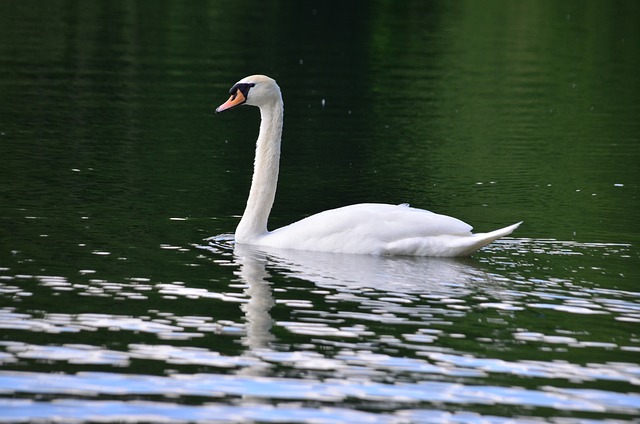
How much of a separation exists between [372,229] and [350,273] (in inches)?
Result: 43.3

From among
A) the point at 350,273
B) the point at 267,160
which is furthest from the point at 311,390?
the point at 267,160

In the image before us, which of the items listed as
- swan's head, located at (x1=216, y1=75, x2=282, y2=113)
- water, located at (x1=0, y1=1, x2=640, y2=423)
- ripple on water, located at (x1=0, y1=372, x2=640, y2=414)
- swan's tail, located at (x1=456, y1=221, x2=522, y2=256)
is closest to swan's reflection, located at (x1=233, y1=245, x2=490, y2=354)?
water, located at (x1=0, y1=1, x2=640, y2=423)

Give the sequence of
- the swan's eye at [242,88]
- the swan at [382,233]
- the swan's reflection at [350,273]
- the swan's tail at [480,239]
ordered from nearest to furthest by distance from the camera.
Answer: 1. the swan's reflection at [350,273]
2. the swan's tail at [480,239]
3. the swan at [382,233]
4. the swan's eye at [242,88]

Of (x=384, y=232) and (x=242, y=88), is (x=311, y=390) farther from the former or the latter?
(x=242, y=88)

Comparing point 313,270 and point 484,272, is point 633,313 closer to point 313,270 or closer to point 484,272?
point 484,272

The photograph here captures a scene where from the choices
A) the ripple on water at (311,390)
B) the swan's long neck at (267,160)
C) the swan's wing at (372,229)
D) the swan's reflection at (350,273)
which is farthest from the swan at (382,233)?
the ripple on water at (311,390)

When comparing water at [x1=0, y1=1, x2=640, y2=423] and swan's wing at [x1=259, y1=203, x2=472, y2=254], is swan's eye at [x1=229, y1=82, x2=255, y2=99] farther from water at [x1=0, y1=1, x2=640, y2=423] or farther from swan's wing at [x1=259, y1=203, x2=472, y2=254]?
swan's wing at [x1=259, y1=203, x2=472, y2=254]

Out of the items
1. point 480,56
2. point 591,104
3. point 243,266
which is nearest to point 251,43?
point 480,56

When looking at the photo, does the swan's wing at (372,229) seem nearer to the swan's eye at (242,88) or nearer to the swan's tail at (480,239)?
the swan's tail at (480,239)

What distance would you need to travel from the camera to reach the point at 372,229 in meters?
14.4

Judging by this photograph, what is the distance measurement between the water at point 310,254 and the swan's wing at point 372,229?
23cm

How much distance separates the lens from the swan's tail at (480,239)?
44.9 ft

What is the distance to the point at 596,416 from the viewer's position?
28.8 feet

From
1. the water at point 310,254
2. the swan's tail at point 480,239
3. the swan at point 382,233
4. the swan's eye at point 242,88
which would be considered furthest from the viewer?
the swan's eye at point 242,88
